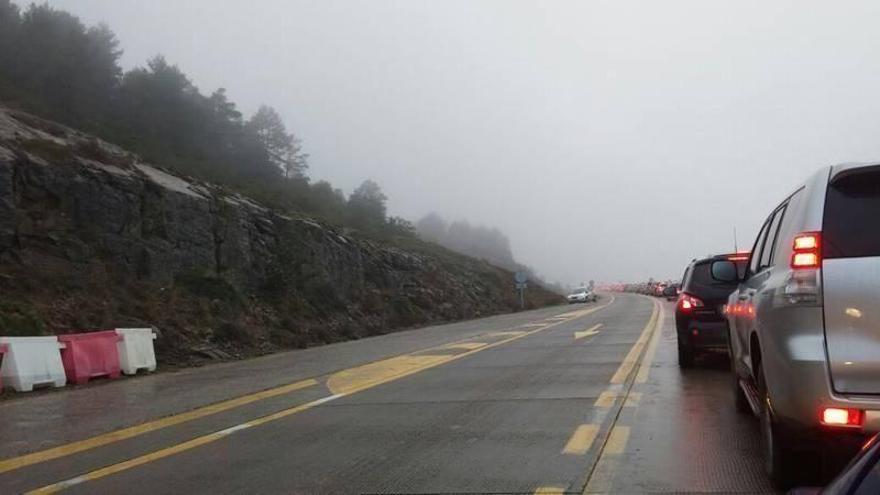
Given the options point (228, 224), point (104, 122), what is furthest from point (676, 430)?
point (104, 122)

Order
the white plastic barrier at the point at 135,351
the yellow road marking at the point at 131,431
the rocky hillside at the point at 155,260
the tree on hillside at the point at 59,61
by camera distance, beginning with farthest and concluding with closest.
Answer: the tree on hillside at the point at 59,61 < the rocky hillside at the point at 155,260 < the white plastic barrier at the point at 135,351 < the yellow road marking at the point at 131,431

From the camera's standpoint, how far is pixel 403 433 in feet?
24.6

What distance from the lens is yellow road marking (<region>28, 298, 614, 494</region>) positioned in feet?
20.8

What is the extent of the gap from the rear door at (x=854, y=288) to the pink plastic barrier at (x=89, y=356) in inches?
483

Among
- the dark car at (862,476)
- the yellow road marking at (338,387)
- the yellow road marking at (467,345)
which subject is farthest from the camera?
the yellow road marking at (467,345)

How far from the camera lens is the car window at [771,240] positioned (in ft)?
19.5

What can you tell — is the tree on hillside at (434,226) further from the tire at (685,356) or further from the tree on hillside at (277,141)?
the tire at (685,356)

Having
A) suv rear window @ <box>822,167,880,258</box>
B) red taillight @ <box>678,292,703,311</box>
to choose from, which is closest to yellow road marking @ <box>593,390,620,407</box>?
red taillight @ <box>678,292,703,311</box>

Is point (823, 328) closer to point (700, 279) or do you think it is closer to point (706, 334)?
point (706, 334)

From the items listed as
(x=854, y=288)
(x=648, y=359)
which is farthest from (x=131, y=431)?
(x=648, y=359)

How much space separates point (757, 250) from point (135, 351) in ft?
39.1

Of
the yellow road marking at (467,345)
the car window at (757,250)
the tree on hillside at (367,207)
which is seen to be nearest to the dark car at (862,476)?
the car window at (757,250)

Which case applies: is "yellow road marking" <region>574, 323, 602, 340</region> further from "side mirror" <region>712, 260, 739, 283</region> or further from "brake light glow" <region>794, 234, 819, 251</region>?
"brake light glow" <region>794, 234, 819, 251</region>

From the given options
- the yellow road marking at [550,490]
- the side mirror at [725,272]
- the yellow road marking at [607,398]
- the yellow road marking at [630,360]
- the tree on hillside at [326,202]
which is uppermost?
the tree on hillside at [326,202]
